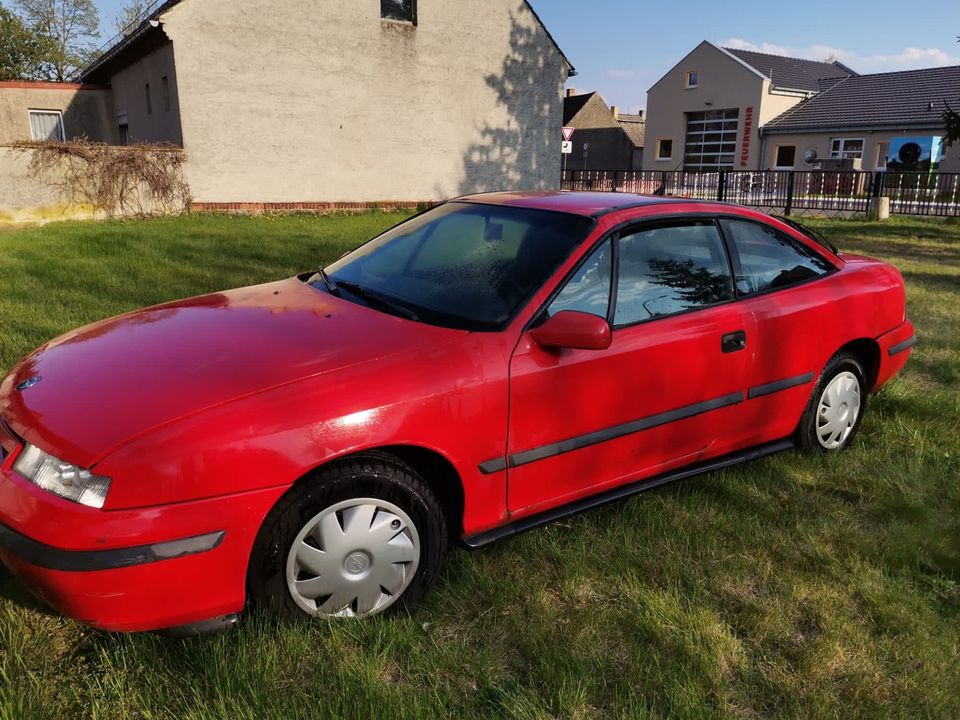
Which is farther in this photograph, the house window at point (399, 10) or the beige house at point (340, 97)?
the house window at point (399, 10)

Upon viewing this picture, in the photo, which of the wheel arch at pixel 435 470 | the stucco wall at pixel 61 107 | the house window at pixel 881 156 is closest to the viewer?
the wheel arch at pixel 435 470

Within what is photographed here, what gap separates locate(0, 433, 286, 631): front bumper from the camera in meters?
2.13

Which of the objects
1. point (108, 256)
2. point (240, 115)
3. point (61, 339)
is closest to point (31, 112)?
point (240, 115)

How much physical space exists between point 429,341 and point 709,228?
1704 millimetres

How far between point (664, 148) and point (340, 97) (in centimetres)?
3419

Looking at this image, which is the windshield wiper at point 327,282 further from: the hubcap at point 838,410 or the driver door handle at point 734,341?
the hubcap at point 838,410

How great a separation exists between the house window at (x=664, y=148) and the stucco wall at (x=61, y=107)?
113 feet

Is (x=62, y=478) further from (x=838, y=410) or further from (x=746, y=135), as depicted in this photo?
(x=746, y=135)

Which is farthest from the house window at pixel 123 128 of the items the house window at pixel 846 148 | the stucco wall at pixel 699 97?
the stucco wall at pixel 699 97

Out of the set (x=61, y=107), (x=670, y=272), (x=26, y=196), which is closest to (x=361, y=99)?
(x=26, y=196)

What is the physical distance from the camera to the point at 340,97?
753 inches

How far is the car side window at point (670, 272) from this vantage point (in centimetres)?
327

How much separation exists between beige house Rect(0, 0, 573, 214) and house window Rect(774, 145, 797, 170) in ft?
78.3

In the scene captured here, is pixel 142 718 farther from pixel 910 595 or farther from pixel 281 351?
pixel 910 595
